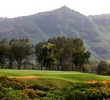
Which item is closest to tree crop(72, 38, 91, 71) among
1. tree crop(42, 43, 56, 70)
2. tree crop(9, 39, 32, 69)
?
tree crop(42, 43, 56, 70)

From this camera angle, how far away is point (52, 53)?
11062 cm

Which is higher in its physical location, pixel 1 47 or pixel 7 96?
pixel 1 47

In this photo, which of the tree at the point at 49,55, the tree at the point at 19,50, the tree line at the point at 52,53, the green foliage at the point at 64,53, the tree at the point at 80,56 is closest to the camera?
the tree at the point at 49,55

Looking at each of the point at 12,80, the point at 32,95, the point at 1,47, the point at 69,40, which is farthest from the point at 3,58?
the point at 32,95

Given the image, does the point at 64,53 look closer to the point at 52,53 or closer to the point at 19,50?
the point at 52,53

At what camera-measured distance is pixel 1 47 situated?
11306 centimetres

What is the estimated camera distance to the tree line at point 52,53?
111 m

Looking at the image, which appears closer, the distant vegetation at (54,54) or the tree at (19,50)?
the distant vegetation at (54,54)

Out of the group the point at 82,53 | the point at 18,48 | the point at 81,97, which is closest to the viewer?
the point at 81,97

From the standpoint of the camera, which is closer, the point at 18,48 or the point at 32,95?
the point at 32,95

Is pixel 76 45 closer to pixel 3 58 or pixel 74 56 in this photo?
pixel 74 56

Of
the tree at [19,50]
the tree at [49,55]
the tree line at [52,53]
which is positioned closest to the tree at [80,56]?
the tree line at [52,53]

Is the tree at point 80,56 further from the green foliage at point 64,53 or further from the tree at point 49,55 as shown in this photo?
the tree at point 49,55

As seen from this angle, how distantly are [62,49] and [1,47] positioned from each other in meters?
21.5
